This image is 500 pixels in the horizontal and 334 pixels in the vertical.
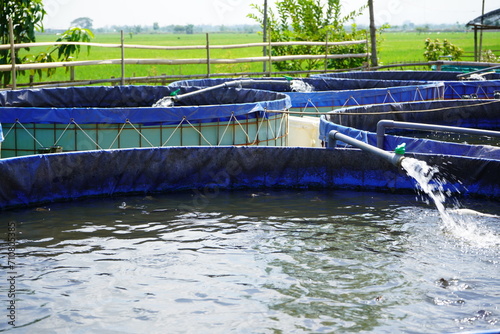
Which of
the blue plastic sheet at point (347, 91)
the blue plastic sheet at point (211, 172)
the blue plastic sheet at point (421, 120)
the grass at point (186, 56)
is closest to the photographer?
the blue plastic sheet at point (211, 172)

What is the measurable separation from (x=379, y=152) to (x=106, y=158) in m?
4.19

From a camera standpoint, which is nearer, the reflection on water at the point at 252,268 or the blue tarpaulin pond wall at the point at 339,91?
the reflection on water at the point at 252,268

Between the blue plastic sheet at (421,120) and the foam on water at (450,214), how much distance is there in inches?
23.1

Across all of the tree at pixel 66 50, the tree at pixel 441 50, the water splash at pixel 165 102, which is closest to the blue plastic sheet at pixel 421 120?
the water splash at pixel 165 102

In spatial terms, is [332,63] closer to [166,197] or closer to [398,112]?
[398,112]

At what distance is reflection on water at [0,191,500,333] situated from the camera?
21.9 feet

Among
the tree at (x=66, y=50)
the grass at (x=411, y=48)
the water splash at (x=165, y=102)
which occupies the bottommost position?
the water splash at (x=165, y=102)

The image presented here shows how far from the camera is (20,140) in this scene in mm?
12930

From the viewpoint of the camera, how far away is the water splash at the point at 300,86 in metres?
19.8

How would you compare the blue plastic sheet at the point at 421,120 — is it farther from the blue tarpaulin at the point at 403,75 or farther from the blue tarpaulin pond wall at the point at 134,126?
the blue tarpaulin at the point at 403,75

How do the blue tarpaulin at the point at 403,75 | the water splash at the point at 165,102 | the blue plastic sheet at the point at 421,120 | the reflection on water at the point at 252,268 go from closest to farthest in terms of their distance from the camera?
the reflection on water at the point at 252,268, the blue plastic sheet at the point at 421,120, the water splash at the point at 165,102, the blue tarpaulin at the point at 403,75

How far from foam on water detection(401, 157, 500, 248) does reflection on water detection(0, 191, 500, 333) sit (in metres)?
0.10

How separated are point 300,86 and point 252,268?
12.6 metres

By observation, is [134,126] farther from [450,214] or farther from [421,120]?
[421,120]
